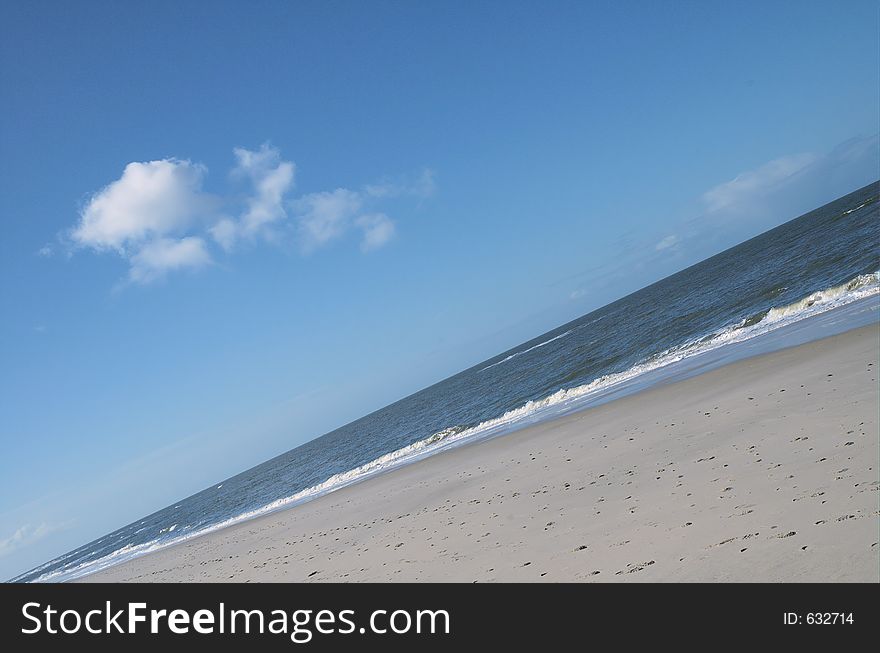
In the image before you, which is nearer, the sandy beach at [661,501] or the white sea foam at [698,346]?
the sandy beach at [661,501]

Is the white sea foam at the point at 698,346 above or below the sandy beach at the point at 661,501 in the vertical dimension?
below

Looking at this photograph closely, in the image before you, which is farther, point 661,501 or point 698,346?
point 698,346

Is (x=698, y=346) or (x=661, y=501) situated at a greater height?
(x=661, y=501)

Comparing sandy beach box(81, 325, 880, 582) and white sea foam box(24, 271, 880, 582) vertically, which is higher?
sandy beach box(81, 325, 880, 582)

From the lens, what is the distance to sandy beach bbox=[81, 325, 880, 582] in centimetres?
612

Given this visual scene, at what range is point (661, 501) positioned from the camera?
337 inches

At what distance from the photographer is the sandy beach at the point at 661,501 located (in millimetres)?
6125

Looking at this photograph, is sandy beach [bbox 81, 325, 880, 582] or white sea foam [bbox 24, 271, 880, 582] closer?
sandy beach [bbox 81, 325, 880, 582]
